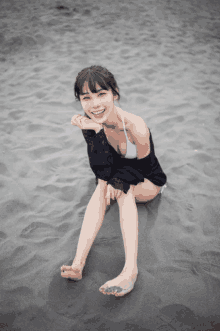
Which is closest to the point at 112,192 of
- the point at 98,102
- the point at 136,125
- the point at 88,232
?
the point at 88,232

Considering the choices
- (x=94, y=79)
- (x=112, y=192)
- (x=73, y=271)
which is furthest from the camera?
(x=112, y=192)

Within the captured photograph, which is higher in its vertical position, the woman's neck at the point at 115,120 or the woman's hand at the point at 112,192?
the woman's neck at the point at 115,120

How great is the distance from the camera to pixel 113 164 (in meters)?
1.62

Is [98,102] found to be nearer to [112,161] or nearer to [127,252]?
[112,161]

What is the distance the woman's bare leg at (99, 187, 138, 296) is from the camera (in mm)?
1326

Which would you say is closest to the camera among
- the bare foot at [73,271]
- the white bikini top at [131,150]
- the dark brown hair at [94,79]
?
the dark brown hair at [94,79]

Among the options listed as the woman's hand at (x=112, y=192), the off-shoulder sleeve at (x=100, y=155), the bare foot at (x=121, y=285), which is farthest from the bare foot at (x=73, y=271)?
the off-shoulder sleeve at (x=100, y=155)

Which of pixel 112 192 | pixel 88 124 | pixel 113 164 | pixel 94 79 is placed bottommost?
pixel 112 192

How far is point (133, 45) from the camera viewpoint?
466 centimetres

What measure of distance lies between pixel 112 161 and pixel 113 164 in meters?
0.04

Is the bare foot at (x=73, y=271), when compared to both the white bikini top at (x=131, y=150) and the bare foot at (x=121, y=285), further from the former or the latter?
the white bikini top at (x=131, y=150)

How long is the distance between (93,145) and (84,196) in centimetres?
72

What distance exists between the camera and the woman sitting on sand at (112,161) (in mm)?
1351

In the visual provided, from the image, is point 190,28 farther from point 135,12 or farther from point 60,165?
point 60,165
